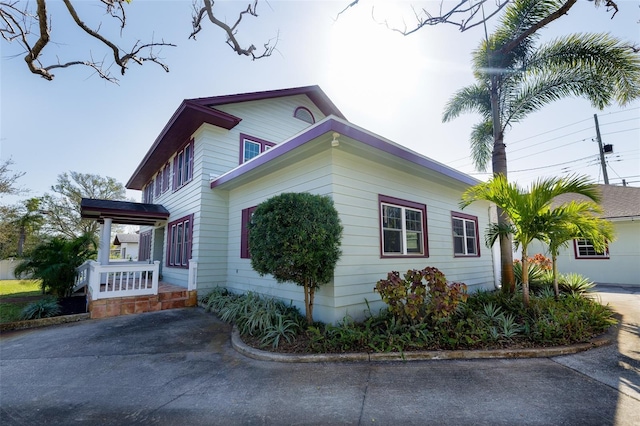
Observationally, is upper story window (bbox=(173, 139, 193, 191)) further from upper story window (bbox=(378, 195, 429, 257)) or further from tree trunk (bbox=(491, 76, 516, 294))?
tree trunk (bbox=(491, 76, 516, 294))

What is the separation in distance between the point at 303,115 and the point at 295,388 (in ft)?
32.6

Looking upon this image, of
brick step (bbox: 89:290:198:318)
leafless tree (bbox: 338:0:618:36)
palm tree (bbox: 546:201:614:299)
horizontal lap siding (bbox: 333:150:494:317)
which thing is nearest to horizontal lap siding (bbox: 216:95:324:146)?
brick step (bbox: 89:290:198:318)

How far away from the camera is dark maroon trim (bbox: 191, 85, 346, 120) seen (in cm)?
834

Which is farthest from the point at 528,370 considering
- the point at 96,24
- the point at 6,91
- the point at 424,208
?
the point at 6,91

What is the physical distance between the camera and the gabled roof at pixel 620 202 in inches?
435

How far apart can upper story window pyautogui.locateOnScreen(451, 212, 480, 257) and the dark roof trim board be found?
162cm

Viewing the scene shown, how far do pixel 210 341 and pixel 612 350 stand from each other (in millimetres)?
6138

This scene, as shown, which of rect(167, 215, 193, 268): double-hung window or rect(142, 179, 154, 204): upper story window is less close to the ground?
rect(142, 179, 154, 204): upper story window

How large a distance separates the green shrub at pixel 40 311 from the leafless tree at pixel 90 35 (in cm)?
510

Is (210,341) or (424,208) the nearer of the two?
(210,341)

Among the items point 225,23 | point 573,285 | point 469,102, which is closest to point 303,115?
Answer: point 469,102

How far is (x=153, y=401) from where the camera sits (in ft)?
9.36

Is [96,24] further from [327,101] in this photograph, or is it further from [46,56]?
[327,101]

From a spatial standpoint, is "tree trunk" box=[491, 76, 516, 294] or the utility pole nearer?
"tree trunk" box=[491, 76, 516, 294]
